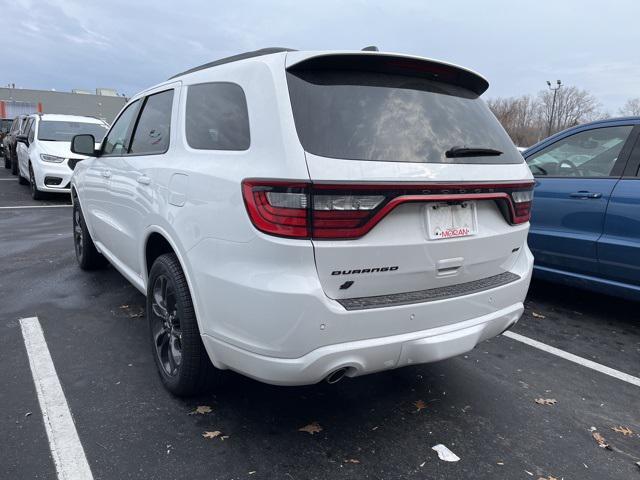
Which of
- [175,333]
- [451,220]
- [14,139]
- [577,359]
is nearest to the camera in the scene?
[451,220]

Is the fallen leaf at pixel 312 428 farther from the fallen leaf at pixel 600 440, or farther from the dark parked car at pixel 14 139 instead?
the dark parked car at pixel 14 139

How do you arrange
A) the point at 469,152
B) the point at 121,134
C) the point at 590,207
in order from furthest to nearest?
the point at 590,207 < the point at 121,134 < the point at 469,152

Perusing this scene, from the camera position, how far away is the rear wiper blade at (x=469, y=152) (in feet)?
8.21

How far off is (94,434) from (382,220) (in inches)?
72.4

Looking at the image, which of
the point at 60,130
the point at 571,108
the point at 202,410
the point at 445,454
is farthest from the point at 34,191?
the point at 571,108

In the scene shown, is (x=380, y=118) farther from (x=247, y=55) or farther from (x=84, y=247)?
(x=84, y=247)

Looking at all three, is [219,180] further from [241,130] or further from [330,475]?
[330,475]

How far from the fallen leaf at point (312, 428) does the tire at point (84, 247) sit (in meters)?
3.48

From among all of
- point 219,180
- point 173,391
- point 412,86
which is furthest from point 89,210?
point 412,86

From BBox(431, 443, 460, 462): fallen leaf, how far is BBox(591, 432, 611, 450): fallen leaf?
836 mm

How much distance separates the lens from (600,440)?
2.76m

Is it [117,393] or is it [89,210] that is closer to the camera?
[117,393]

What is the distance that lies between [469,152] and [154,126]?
2122 mm

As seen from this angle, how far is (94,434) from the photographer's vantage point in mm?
2609
